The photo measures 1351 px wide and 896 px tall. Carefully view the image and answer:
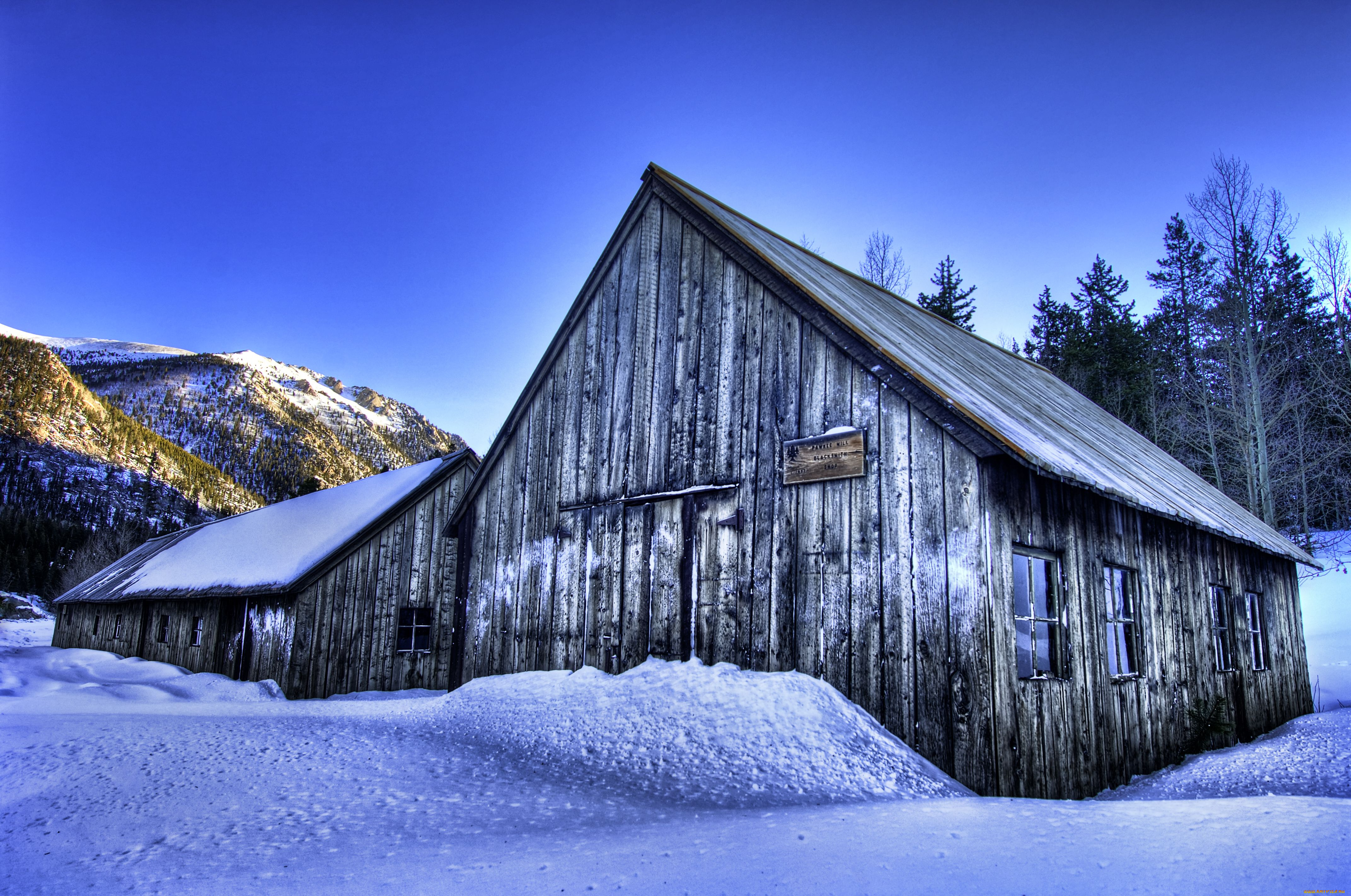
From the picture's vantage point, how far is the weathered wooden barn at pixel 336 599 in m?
14.3

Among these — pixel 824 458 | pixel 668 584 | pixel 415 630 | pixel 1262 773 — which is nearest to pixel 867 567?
pixel 824 458

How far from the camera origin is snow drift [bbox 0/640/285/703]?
1191cm

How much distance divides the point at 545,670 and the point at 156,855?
565 cm

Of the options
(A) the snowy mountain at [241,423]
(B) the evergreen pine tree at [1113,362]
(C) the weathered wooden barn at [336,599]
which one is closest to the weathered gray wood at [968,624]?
(C) the weathered wooden barn at [336,599]

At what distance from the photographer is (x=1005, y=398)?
28.6 feet

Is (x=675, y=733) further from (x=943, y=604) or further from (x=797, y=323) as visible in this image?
(x=797, y=323)

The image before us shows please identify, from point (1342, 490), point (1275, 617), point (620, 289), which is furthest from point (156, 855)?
point (1342, 490)

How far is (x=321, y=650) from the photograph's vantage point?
14.4 m

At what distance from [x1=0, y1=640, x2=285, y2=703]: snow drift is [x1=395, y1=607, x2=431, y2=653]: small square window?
90.3 inches

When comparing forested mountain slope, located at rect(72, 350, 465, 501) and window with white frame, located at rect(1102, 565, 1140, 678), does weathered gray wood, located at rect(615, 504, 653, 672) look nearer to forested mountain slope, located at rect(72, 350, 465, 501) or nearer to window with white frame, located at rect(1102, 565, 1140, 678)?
window with white frame, located at rect(1102, 565, 1140, 678)

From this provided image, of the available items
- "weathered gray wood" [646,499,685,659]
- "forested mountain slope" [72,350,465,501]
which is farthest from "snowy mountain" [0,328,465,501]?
"weathered gray wood" [646,499,685,659]

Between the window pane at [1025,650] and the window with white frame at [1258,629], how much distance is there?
5.77 meters

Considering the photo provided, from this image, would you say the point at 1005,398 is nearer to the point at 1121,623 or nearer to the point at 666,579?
the point at 1121,623

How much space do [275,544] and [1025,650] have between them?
51.9ft
